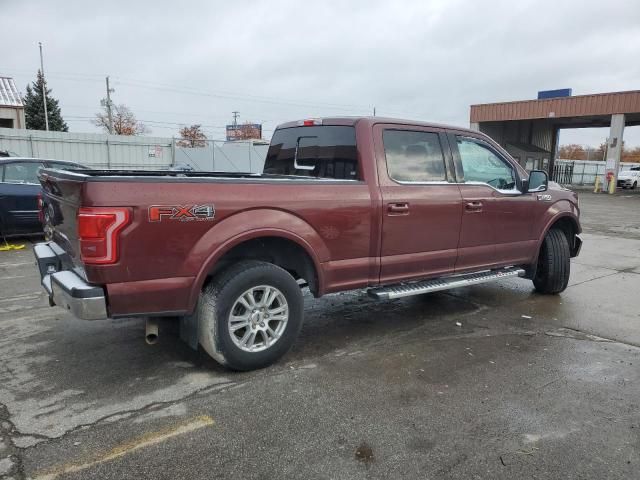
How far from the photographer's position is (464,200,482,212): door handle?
4.96m

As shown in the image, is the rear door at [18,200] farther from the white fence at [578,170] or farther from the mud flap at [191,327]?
the white fence at [578,170]

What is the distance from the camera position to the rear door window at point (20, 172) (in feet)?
29.6

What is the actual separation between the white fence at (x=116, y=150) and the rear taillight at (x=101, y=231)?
16.8 meters

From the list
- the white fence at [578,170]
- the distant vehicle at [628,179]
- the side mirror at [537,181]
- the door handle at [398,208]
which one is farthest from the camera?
the white fence at [578,170]

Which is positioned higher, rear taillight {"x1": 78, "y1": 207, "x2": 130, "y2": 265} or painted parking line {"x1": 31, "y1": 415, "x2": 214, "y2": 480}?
rear taillight {"x1": 78, "y1": 207, "x2": 130, "y2": 265}

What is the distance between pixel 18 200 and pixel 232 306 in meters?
7.04

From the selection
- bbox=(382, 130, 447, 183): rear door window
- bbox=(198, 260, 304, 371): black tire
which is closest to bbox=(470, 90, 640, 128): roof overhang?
bbox=(382, 130, 447, 183): rear door window

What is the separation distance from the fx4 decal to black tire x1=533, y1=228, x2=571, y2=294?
438 centimetres

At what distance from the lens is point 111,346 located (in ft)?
14.3

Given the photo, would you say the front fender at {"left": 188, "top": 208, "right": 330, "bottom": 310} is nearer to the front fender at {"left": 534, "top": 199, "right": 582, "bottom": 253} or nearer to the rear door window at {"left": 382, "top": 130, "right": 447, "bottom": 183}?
the rear door window at {"left": 382, "top": 130, "right": 447, "bottom": 183}

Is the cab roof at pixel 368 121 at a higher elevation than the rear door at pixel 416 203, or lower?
higher

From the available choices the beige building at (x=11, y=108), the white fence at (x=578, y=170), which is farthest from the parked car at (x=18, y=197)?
the white fence at (x=578, y=170)

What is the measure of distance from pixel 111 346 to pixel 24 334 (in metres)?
0.92

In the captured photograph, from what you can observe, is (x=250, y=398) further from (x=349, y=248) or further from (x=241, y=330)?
(x=349, y=248)
